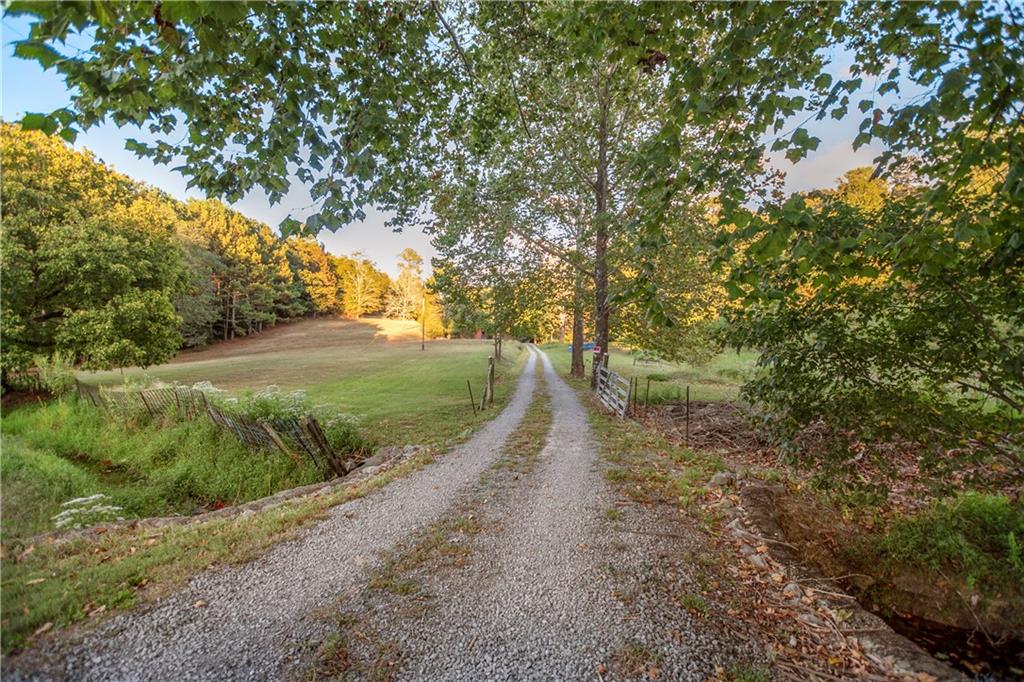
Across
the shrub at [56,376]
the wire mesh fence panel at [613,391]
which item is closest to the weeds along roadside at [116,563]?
the wire mesh fence panel at [613,391]

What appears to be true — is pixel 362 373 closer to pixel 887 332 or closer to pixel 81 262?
pixel 81 262

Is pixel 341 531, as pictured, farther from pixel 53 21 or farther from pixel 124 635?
pixel 53 21

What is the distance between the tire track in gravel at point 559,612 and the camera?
2561mm

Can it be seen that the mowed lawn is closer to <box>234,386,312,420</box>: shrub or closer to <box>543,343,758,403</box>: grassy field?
<box>234,386,312,420</box>: shrub

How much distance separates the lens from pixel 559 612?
306 centimetres

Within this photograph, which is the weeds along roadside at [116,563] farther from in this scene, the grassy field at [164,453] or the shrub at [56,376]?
the shrub at [56,376]

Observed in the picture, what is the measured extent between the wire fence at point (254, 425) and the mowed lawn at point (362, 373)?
2004mm

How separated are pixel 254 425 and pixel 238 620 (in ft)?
19.7

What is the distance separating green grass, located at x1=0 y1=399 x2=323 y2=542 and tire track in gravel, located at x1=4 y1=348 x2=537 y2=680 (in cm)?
347

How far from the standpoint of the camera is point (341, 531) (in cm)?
447

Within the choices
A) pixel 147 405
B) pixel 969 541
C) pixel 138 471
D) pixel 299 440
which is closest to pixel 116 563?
pixel 299 440

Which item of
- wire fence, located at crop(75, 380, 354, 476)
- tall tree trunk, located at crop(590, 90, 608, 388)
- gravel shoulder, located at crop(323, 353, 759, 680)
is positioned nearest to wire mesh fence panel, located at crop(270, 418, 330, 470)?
wire fence, located at crop(75, 380, 354, 476)

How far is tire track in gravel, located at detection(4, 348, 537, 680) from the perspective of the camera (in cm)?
245

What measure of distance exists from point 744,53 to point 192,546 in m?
6.42
